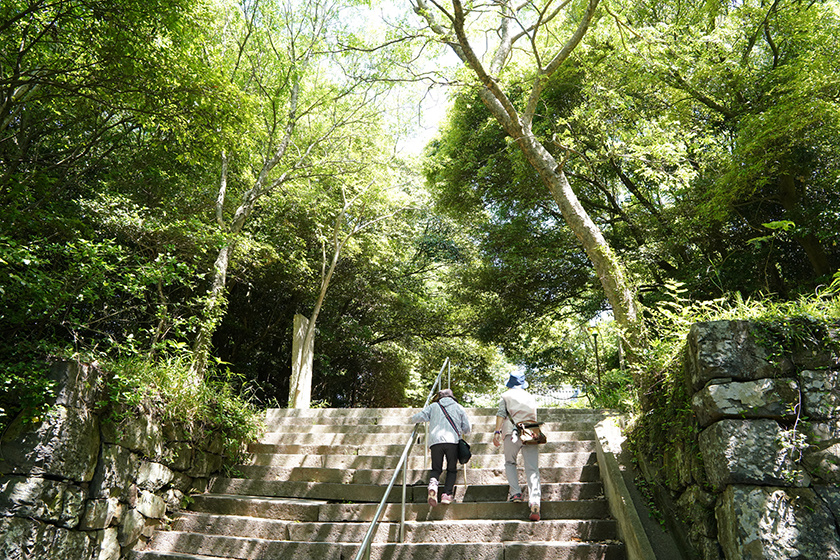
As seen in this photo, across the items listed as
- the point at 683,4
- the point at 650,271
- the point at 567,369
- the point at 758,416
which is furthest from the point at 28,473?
the point at 567,369

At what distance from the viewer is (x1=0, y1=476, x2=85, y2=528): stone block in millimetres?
3662

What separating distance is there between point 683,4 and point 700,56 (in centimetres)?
260

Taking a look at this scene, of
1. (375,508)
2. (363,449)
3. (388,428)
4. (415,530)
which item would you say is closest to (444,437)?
(415,530)

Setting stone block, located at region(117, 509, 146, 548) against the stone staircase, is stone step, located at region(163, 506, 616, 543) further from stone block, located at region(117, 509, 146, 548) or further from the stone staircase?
stone block, located at region(117, 509, 146, 548)

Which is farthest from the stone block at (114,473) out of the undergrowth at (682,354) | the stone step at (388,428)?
the undergrowth at (682,354)

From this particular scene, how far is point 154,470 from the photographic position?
16.1 feet

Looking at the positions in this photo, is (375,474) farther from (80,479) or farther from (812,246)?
(812,246)

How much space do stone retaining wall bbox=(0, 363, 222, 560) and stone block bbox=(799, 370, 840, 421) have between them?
523 cm

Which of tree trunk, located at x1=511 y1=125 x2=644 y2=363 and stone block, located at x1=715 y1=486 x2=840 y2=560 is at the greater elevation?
tree trunk, located at x1=511 y1=125 x2=644 y2=363

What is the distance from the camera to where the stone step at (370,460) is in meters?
5.48

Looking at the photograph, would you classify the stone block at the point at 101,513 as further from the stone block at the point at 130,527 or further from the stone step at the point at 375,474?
the stone step at the point at 375,474

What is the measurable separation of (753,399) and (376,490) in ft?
11.3

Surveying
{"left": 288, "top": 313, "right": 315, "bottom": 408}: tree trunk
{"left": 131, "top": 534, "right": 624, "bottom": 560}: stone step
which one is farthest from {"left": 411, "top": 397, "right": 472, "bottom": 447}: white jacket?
{"left": 288, "top": 313, "right": 315, "bottom": 408}: tree trunk

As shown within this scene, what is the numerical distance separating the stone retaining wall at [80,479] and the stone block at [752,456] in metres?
4.66
